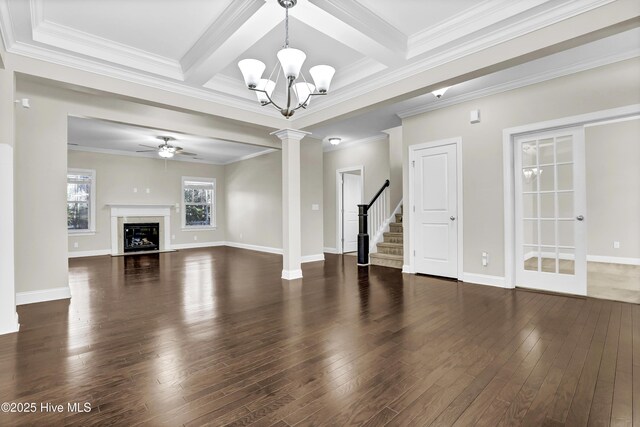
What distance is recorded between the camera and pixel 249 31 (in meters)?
2.79

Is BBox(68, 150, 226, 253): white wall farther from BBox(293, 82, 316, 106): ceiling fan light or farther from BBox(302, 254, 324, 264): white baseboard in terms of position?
BBox(293, 82, 316, 106): ceiling fan light

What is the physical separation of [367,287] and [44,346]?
3.50 meters

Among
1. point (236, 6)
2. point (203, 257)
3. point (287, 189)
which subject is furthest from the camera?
point (203, 257)

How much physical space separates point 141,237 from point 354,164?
626cm

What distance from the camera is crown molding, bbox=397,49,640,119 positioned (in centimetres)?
350

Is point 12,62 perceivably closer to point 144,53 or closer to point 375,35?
point 144,53

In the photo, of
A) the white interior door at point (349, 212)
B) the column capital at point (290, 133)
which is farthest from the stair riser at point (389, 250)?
the column capital at point (290, 133)

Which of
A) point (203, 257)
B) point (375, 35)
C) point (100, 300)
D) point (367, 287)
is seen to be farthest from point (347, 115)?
point (203, 257)

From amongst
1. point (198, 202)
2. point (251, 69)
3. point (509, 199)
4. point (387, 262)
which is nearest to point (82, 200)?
point (198, 202)

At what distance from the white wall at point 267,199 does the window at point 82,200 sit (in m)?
3.66

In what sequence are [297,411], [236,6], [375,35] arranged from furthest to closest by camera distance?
1. [375,35]
2. [236,6]
3. [297,411]

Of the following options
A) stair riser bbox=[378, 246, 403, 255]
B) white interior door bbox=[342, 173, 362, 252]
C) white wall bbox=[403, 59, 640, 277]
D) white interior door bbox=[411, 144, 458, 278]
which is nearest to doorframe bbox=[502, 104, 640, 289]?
white wall bbox=[403, 59, 640, 277]

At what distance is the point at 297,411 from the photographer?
1681 mm

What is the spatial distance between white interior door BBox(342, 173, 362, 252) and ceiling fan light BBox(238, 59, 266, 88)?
18.4 ft
